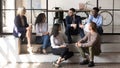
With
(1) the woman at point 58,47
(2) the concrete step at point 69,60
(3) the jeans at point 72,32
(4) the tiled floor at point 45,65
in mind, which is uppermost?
(3) the jeans at point 72,32

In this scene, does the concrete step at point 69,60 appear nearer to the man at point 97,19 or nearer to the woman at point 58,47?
the woman at point 58,47

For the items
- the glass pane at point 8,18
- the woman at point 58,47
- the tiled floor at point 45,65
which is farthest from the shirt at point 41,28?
the glass pane at point 8,18

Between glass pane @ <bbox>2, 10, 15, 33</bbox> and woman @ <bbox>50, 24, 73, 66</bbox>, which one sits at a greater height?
glass pane @ <bbox>2, 10, 15, 33</bbox>

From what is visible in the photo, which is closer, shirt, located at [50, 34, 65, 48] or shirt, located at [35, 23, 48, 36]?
shirt, located at [50, 34, 65, 48]

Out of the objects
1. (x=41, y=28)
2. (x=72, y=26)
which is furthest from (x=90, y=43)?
(x=41, y=28)

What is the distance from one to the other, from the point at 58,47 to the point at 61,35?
43 cm

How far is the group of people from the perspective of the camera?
738 cm

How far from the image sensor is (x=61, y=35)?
771 cm

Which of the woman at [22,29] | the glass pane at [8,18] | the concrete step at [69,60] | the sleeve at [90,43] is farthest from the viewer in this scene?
the glass pane at [8,18]

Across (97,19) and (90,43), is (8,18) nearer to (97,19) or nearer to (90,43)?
(97,19)

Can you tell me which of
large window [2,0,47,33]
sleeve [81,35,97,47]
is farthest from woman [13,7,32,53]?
sleeve [81,35,97,47]

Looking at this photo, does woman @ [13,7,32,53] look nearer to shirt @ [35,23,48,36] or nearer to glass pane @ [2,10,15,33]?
shirt @ [35,23,48,36]

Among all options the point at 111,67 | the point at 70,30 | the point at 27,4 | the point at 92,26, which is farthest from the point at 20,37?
the point at 27,4

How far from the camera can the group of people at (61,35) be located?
738cm
